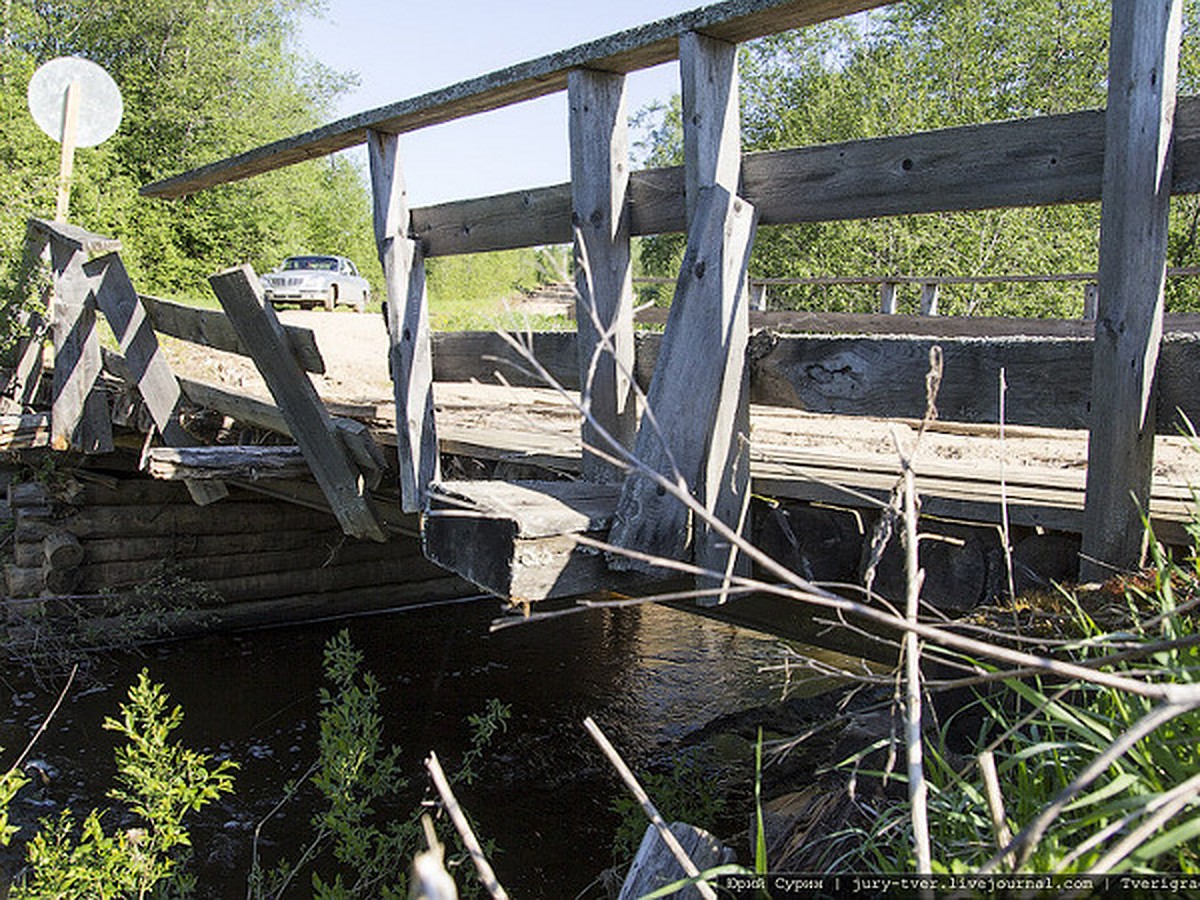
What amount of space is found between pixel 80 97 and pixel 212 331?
5960mm

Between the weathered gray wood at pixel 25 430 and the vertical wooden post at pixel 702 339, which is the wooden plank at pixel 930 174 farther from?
the weathered gray wood at pixel 25 430

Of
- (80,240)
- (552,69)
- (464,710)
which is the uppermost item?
(552,69)

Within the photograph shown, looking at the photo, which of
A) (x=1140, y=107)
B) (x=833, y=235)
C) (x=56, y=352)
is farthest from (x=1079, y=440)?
(x=833, y=235)

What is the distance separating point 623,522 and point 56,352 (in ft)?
19.5

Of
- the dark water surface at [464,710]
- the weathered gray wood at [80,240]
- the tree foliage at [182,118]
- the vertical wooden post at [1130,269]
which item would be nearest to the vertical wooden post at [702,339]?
the vertical wooden post at [1130,269]

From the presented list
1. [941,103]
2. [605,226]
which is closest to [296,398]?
[605,226]

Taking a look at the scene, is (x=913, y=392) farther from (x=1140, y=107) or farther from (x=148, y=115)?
(x=148, y=115)

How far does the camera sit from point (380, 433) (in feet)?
17.3

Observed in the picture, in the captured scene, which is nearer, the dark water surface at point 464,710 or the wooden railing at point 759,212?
the wooden railing at point 759,212

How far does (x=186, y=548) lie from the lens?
8.90m

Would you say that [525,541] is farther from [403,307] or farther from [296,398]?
[296,398]

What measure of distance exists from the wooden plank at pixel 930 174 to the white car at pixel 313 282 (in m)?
22.9

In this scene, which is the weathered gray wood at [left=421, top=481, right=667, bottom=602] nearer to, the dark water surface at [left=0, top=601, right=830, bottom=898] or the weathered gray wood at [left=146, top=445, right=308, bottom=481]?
the dark water surface at [left=0, top=601, right=830, bottom=898]

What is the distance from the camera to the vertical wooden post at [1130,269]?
2.20m
